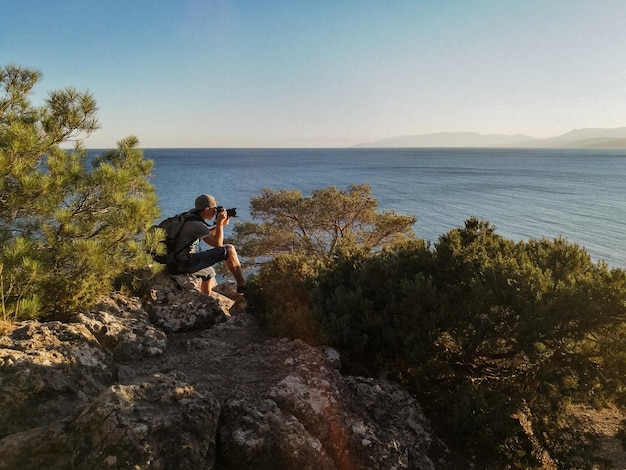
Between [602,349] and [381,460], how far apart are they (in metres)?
2.76

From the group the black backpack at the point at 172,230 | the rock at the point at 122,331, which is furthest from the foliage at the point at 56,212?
the black backpack at the point at 172,230

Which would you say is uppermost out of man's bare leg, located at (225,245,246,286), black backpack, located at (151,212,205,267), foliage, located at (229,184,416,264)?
black backpack, located at (151,212,205,267)

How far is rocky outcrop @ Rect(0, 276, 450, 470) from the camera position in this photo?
307 centimetres

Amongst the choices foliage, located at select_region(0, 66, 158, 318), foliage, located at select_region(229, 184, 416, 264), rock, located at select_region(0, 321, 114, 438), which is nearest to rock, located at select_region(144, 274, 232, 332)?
foliage, located at select_region(0, 66, 158, 318)

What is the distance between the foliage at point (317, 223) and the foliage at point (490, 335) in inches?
507

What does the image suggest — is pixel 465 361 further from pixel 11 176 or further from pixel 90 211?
pixel 11 176

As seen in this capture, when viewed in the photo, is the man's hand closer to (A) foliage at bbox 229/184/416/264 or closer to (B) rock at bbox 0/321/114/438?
(B) rock at bbox 0/321/114/438

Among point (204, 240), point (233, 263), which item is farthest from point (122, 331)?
point (233, 263)

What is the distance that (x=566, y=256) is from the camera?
237 inches

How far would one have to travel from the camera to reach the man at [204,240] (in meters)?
6.79

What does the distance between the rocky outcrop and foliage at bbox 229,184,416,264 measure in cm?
1393

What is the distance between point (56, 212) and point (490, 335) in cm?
537

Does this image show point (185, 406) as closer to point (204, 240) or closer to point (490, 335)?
point (490, 335)

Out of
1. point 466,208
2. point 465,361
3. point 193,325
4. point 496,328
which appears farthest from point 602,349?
point 466,208
